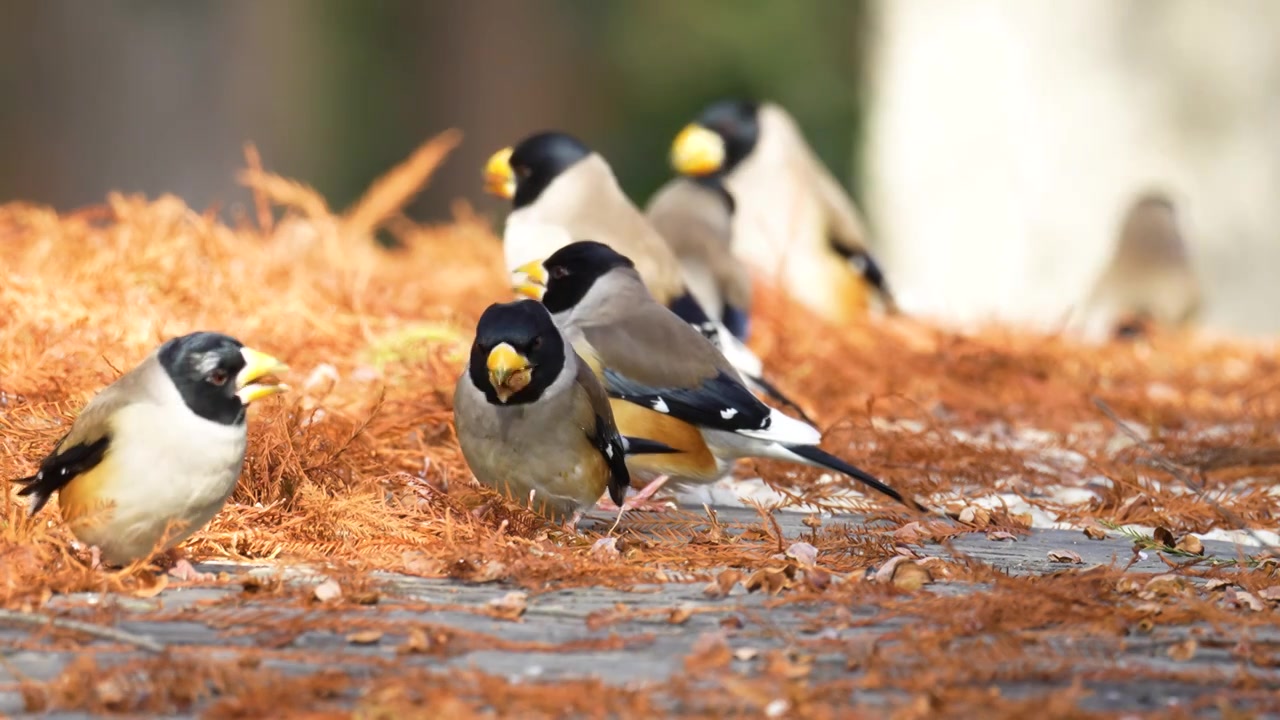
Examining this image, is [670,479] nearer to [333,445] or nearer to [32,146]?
[333,445]

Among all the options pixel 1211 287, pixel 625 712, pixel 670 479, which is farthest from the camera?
pixel 1211 287

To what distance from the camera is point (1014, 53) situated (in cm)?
1249

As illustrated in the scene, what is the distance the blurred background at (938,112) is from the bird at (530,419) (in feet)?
17.9

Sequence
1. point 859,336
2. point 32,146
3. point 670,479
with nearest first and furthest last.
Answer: point 670,479 < point 859,336 < point 32,146

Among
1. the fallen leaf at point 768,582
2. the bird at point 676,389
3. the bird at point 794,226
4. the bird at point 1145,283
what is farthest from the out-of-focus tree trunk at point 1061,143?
the fallen leaf at point 768,582

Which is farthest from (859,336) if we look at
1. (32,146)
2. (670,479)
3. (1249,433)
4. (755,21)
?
(32,146)

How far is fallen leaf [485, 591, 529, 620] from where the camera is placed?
314 centimetres

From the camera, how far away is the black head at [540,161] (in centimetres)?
602

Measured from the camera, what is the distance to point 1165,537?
407cm

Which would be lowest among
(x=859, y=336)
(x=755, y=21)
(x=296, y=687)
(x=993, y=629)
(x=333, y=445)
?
(x=296, y=687)

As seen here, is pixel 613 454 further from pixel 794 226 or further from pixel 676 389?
pixel 794 226

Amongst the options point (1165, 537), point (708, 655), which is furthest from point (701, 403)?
point (708, 655)

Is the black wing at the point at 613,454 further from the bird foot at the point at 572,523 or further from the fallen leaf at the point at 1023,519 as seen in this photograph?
the fallen leaf at the point at 1023,519

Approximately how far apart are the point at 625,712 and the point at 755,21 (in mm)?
14321
